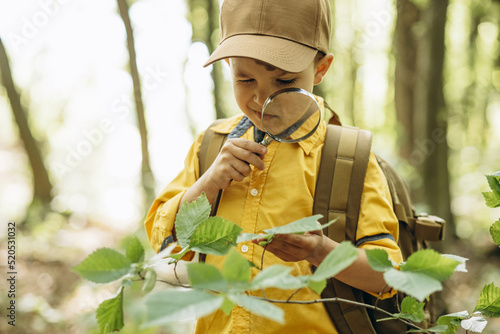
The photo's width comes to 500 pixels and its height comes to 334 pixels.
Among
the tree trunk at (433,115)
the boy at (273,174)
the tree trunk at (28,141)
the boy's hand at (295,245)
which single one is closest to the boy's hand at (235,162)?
the boy at (273,174)

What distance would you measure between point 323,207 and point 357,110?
64.6ft

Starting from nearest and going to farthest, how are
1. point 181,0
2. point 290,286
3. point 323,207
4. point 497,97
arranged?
point 290,286
point 323,207
point 181,0
point 497,97

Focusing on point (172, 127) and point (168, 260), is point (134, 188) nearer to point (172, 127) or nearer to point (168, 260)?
point (172, 127)

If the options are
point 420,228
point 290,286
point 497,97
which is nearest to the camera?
point 290,286

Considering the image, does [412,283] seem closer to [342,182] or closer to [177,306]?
[177,306]

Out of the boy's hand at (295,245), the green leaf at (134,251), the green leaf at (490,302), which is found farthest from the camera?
the boy's hand at (295,245)

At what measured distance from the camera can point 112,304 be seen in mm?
949

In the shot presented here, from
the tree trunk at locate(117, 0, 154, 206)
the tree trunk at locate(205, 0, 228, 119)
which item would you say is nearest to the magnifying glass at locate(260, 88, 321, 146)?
the tree trunk at locate(117, 0, 154, 206)

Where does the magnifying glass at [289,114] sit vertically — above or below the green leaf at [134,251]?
above

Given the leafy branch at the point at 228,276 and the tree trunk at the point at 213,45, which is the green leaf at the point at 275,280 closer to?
the leafy branch at the point at 228,276

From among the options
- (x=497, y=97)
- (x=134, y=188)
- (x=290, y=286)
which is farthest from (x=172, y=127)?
(x=290, y=286)

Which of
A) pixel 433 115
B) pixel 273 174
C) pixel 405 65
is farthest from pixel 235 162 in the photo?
pixel 405 65

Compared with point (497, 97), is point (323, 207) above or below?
above

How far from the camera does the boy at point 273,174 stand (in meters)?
1.62
